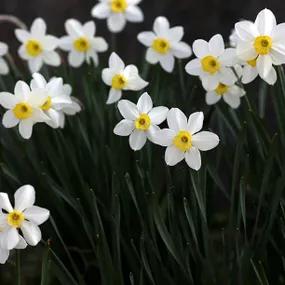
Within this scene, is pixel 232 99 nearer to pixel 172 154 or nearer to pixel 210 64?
pixel 210 64

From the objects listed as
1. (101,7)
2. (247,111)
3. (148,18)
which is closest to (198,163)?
(247,111)

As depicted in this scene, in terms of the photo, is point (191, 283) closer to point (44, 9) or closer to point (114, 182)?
point (114, 182)

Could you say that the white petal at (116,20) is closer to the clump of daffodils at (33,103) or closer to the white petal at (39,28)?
the white petal at (39,28)

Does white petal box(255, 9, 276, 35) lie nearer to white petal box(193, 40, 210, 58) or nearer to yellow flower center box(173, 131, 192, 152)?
white petal box(193, 40, 210, 58)

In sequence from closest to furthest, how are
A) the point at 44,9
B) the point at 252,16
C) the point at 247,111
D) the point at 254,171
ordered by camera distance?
1. the point at 247,111
2. the point at 254,171
3. the point at 252,16
4. the point at 44,9

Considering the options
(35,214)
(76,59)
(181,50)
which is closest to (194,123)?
(35,214)

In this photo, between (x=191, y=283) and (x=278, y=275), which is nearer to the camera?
(x=191, y=283)

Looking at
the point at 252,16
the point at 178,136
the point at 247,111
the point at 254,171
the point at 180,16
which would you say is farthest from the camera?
the point at 180,16
